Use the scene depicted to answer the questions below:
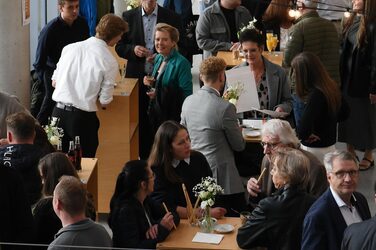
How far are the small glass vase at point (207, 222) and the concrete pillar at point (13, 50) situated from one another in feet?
13.6

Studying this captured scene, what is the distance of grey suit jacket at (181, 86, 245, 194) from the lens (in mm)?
7453

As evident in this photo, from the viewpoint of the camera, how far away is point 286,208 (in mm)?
5707

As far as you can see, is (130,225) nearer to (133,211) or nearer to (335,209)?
(133,211)

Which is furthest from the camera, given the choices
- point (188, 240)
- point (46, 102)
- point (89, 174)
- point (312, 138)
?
point (46, 102)

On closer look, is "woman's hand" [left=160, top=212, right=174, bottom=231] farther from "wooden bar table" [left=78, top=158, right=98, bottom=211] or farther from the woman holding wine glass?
the woman holding wine glass

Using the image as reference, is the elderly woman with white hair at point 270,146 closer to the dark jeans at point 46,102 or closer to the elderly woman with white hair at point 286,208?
the elderly woman with white hair at point 286,208

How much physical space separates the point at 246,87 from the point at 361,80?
1727 mm

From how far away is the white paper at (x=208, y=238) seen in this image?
243 inches

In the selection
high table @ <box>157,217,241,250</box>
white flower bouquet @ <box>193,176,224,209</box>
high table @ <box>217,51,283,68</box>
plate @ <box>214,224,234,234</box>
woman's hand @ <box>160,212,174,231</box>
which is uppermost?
high table @ <box>217,51,283,68</box>

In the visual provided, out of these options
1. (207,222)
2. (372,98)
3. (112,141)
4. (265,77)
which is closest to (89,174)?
(207,222)

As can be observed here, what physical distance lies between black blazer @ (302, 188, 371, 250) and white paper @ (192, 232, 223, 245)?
0.83 metres

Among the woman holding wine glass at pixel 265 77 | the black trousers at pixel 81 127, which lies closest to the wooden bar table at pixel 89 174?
the black trousers at pixel 81 127

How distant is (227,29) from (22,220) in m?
5.75

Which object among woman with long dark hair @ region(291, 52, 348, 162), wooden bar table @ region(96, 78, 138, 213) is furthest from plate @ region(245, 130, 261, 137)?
wooden bar table @ region(96, 78, 138, 213)
